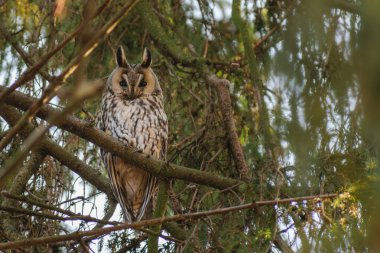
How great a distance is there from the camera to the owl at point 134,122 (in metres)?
4.20

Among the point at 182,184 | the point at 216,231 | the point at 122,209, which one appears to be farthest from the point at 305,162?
the point at 122,209

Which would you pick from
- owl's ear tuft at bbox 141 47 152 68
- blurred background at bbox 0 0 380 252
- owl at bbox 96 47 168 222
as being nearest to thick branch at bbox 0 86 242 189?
blurred background at bbox 0 0 380 252

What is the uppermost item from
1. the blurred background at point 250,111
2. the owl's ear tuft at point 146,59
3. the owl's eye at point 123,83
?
the owl's ear tuft at point 146,59

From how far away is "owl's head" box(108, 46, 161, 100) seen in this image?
Answer: 4352 millimetres

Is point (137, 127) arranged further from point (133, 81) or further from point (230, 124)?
point (230, 124)

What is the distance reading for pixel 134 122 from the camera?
4.23m

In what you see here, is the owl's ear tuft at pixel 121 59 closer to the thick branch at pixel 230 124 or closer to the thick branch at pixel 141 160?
the thick branch at pixel 230 124

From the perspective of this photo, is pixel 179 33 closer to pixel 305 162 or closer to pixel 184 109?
pixel 184 109

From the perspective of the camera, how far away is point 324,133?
4.40 ft

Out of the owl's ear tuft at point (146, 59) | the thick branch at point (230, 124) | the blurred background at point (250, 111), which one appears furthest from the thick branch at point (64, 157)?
the owl's ear tuft at point (146, 59)

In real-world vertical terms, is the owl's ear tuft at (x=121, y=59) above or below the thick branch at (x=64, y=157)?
above

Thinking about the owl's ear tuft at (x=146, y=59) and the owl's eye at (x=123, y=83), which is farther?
the owl's eye at (x=123, y=83)

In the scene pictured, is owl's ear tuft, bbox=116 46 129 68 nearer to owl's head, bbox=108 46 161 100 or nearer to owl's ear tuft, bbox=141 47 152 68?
owl's head, bbox=108 46 161 100

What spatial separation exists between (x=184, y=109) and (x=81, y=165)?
102cm
